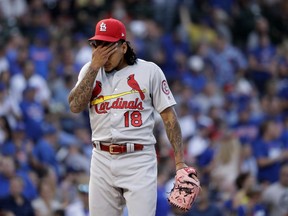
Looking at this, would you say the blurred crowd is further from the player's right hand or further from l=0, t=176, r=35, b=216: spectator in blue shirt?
the player's right hand

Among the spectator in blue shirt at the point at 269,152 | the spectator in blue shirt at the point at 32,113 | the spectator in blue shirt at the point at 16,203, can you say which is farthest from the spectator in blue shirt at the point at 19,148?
the spectator in blue shirt at the point at 269,152

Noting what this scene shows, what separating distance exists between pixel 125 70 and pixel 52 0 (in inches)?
455

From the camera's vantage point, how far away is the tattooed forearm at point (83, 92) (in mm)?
7379

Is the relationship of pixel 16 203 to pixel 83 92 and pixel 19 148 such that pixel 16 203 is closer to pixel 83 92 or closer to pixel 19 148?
pixel 19 148

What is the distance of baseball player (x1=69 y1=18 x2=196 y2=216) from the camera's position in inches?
294

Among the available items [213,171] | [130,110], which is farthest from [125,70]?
[213,171]

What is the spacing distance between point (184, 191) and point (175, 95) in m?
9.36

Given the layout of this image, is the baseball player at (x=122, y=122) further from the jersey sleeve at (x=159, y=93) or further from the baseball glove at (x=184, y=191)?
the baseball glove at (x=184, y=191)

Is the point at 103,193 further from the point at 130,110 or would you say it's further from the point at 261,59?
the point at 261,59

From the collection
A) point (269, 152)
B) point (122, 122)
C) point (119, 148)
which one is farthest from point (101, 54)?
point (269, 152)

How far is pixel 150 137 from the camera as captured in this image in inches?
298

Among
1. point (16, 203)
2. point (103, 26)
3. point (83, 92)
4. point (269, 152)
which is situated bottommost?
point (269, 152)

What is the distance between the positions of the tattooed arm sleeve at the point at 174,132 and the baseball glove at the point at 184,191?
14 cm

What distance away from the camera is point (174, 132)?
7.57 m
